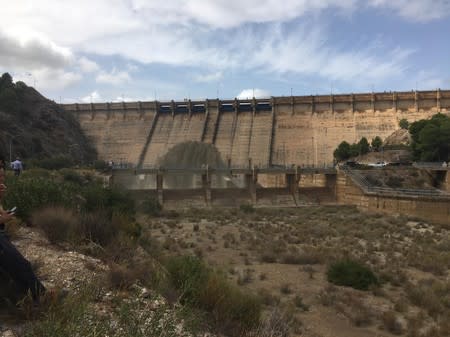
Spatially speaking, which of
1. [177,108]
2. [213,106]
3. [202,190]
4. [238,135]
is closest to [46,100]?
[177,108]

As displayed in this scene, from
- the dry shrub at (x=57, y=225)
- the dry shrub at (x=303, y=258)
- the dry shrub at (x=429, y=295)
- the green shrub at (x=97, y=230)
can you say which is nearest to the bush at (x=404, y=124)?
the dry shrub at (x=303, y=258)

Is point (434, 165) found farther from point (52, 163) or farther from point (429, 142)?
point (52, 163)

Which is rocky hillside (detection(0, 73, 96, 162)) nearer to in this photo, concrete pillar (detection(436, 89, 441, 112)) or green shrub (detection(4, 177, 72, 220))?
green shrub (detection(4, 177, 72, 220))

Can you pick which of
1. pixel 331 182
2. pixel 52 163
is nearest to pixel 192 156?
pixel 52 163

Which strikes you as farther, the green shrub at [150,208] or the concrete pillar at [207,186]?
the concrete pillar at [207,186]

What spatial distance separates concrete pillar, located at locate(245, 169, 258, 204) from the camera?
3902 cm

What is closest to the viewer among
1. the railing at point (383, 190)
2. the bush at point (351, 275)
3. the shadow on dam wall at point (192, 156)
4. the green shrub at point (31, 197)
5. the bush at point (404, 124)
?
the green shrub at point (31, 197)

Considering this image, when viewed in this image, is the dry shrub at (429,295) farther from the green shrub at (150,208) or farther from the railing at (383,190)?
the green shrub at (150,208)

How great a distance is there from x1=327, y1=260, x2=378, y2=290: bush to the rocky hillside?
4259 centimetres

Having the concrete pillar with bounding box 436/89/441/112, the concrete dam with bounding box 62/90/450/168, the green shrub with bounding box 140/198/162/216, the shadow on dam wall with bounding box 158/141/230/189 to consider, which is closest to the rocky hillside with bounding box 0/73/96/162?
the concrete dam with bounding box 62/90/450/168

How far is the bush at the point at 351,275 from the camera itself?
38.3ft

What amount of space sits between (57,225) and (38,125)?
56.1m

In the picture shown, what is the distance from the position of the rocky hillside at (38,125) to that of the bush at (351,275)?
42590mm

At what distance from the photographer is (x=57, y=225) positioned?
697 centimetres
